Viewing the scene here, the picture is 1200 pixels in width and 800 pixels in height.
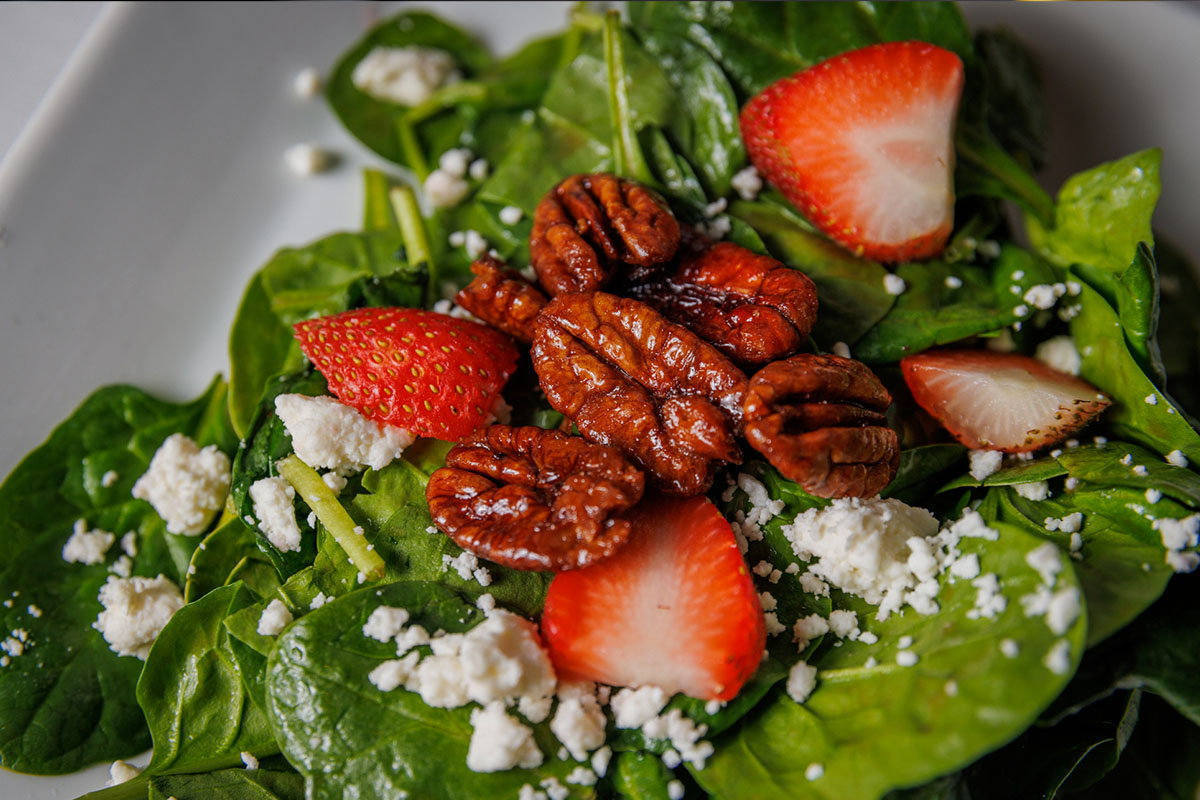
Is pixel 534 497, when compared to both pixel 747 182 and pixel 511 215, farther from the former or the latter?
pixel 747 182

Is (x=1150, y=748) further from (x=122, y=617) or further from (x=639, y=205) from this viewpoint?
(x=122, y=617)

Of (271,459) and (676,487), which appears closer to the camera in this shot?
(676,487)

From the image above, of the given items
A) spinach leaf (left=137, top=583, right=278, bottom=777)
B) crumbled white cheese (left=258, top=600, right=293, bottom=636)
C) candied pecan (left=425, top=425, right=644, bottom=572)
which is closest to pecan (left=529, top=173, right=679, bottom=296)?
candied pecan (left=425, top=425, right=644, bottom=572)

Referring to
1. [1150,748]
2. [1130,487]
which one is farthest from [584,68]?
[1150,748]

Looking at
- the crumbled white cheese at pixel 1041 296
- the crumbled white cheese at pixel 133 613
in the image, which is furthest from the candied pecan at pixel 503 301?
the crumbled white cheese at pixel 1041 296

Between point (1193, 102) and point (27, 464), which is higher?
point (27, 464)

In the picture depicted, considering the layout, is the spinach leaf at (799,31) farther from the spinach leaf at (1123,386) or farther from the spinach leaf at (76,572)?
the spinach leaf at (76,572)

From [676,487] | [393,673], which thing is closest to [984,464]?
[676,487]
